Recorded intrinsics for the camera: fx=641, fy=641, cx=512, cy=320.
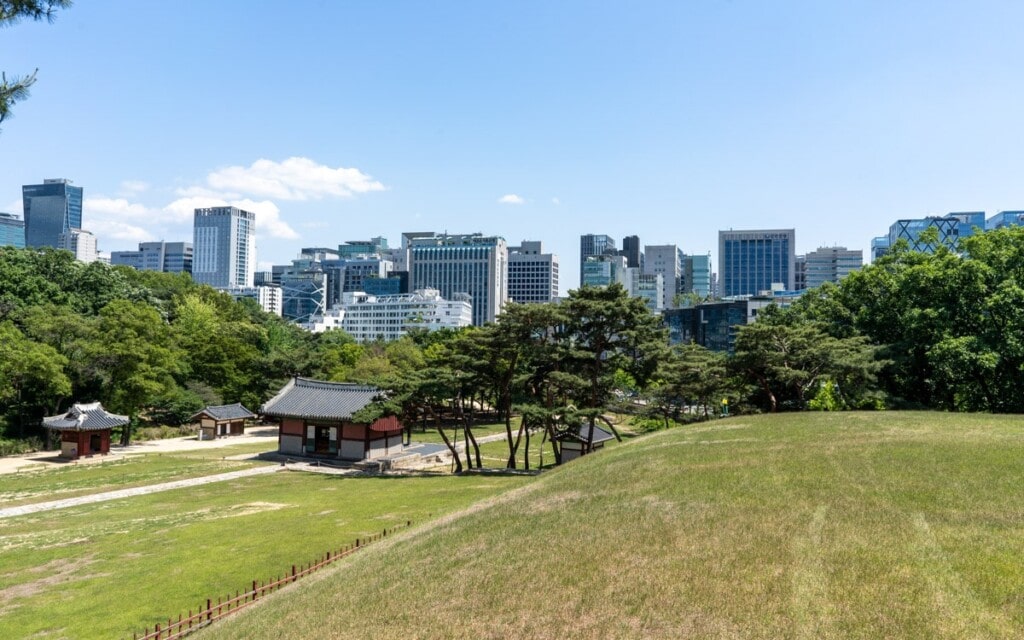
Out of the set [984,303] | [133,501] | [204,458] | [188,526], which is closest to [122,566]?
[188,526]

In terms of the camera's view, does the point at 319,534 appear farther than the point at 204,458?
No

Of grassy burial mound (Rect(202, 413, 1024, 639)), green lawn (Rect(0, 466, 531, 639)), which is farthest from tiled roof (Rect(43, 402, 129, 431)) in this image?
grassy burial mound (Rect(202, 413, 1024, 639))

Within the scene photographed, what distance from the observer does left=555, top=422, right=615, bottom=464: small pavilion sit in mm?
37997

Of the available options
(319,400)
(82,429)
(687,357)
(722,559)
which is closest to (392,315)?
(82,429)

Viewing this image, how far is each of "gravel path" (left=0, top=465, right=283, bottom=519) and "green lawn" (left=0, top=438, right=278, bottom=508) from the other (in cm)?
103

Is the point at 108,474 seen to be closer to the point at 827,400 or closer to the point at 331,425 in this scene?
the point at 331,425

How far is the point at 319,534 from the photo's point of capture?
79.5ft

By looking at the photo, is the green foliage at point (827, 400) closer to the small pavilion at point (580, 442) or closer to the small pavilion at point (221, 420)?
the small pavilion at point (580, 442)

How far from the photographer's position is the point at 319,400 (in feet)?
157

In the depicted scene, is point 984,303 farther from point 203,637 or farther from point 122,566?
point 122,566

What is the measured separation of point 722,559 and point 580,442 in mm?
26576

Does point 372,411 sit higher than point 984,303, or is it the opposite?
point 984,303

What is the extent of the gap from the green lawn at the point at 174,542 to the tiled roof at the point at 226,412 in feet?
87.1

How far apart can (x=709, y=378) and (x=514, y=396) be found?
11938 mm
